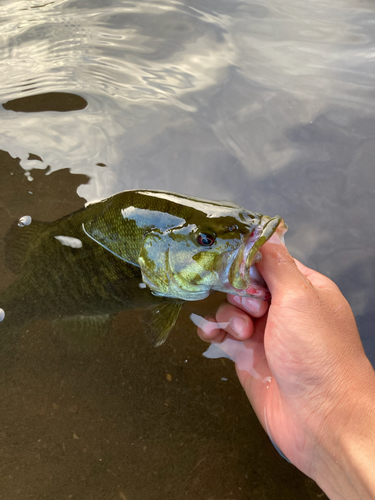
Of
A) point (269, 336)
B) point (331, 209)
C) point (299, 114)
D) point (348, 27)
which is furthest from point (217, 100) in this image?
point (269, 336)

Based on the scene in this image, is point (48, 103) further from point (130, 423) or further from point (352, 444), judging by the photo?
point (352, 444)

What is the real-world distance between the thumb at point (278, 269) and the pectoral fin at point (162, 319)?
0.61 m

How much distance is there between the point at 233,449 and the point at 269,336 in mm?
817

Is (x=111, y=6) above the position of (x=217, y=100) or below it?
above

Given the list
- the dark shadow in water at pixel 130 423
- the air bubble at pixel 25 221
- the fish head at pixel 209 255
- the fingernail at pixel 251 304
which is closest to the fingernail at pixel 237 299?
the fingernail at pixel 251 304

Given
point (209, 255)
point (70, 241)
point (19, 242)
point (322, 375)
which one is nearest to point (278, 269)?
point (209, 255)

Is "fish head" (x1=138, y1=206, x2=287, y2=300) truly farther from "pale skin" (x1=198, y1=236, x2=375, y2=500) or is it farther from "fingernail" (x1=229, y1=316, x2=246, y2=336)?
"fingernail" (x1=229, y1=316, x2=246, y2=336)

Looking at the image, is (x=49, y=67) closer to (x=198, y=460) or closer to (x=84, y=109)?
(x=84, y=109)

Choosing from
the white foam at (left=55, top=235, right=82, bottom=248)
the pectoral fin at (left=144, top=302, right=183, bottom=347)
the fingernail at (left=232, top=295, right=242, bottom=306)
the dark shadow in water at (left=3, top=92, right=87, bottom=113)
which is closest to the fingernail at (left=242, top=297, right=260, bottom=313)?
the fingernail at (left=232, top=295, right=242, bottom=306)

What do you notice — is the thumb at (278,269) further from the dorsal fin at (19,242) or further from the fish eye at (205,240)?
the dorsal fin at (19,242)

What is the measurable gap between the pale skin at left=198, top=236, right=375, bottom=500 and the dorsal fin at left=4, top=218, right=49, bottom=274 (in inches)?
54.1

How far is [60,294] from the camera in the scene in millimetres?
2146

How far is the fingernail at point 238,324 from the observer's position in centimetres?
202

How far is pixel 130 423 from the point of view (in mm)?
2111
